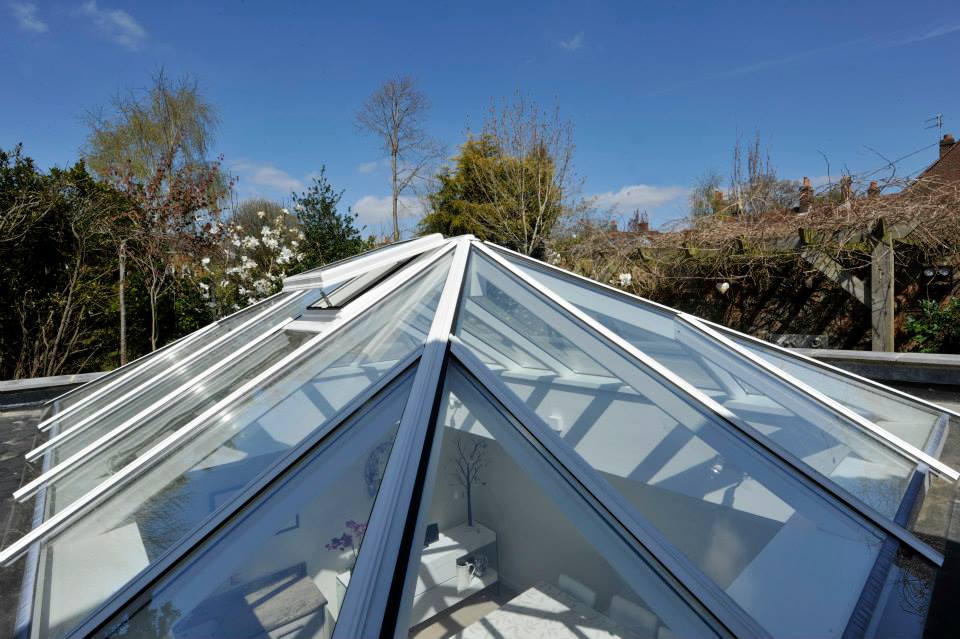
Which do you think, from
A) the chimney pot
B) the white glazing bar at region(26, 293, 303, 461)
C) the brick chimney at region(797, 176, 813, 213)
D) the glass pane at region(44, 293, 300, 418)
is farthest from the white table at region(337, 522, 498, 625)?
the brick chimney at region(797, 176, 813, 213)

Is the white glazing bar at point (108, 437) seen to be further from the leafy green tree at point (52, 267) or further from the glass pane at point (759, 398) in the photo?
the leafy green tree at point (52, 267)

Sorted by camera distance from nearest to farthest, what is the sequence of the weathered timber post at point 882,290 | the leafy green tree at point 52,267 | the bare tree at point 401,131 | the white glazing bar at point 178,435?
the white glazing bar at point 178,435 < the leafy green tree at point 52,267 < the weathered timber post at point 882,290 < the bare tree at point 401,131

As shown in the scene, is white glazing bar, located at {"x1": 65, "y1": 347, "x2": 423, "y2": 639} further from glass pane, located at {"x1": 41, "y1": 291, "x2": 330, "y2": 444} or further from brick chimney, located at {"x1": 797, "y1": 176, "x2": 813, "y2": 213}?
brick chimney, located at {"x1": 797, "y1": 176, "x2": 813, "y2": 213}

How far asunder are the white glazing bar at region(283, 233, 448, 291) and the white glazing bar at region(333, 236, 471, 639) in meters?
1.06

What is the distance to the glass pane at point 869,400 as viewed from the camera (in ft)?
8.41

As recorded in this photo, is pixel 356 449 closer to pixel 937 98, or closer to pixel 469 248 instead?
pixel 469 248

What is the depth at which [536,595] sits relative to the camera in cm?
139

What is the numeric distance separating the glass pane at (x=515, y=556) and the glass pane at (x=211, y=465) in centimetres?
50

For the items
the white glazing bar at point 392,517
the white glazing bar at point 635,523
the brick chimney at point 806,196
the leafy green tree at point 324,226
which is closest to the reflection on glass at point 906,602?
the white glazing bar at point 635,523

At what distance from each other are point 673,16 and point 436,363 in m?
12.2

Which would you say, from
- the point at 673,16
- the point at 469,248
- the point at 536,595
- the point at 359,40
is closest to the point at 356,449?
the point at 536,595

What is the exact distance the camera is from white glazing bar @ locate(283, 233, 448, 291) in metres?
2.69

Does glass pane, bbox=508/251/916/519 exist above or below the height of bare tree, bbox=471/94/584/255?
below

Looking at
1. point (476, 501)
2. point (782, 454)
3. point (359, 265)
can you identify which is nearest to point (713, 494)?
point (782, 454)
